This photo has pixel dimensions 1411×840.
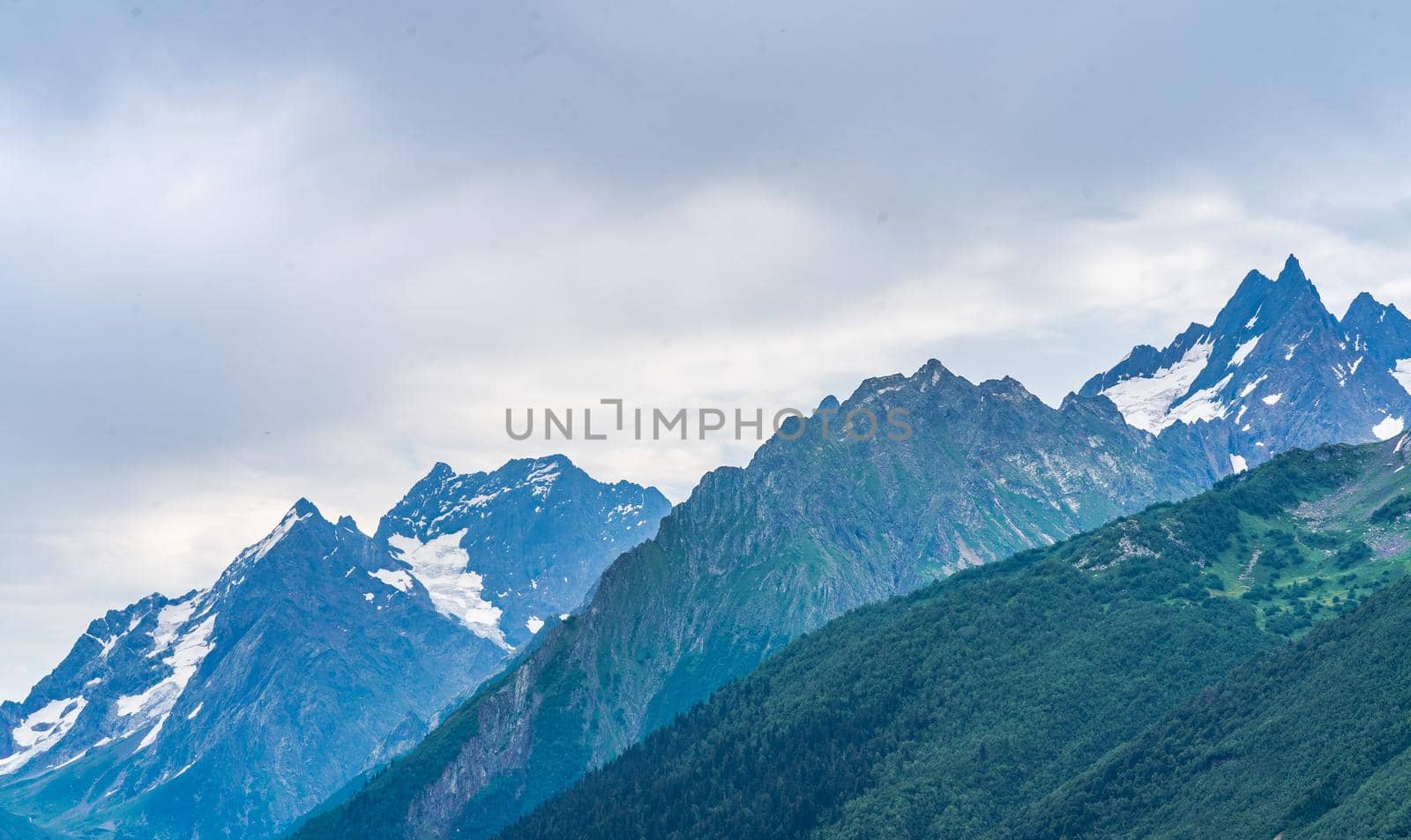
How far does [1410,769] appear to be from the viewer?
198 metres

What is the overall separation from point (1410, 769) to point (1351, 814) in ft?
35.5

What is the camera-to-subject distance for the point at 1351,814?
197 metres
